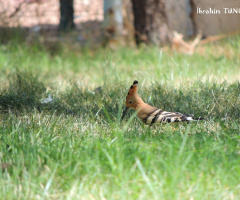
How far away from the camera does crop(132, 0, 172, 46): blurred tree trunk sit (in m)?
6.91

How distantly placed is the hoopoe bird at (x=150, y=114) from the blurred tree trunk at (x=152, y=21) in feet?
12.1

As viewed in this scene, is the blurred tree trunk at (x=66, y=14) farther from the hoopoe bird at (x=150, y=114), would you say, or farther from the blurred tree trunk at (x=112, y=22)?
the hoopoe bird at (x=150, y=114)

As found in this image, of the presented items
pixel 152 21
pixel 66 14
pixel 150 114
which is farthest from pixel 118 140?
pixel 66 14

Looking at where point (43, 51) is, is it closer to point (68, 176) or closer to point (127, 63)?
point (127, 63)

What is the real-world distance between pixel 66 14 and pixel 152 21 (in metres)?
1.83

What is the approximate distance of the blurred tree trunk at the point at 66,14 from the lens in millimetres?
7707

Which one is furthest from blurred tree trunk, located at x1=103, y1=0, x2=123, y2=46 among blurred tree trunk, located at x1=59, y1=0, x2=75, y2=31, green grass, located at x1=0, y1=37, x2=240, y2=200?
green grass, located at x1=0, y1=37, x2=240, y2=200

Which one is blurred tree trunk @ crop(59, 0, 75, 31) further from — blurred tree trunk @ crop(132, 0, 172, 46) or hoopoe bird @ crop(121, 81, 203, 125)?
hoopoe bird @ crop(121, 81, 203, 125)

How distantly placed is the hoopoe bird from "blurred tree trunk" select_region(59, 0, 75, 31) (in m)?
4.62

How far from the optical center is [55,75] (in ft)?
18.3

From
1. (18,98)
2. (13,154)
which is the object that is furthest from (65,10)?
(13,154)

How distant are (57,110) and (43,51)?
11.0 feet

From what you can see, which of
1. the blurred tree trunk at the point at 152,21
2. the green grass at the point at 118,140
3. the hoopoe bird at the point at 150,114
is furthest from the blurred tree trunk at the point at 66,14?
the hoopoe bird at the point at 150,114

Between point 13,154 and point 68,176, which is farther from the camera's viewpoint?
point 13,154
